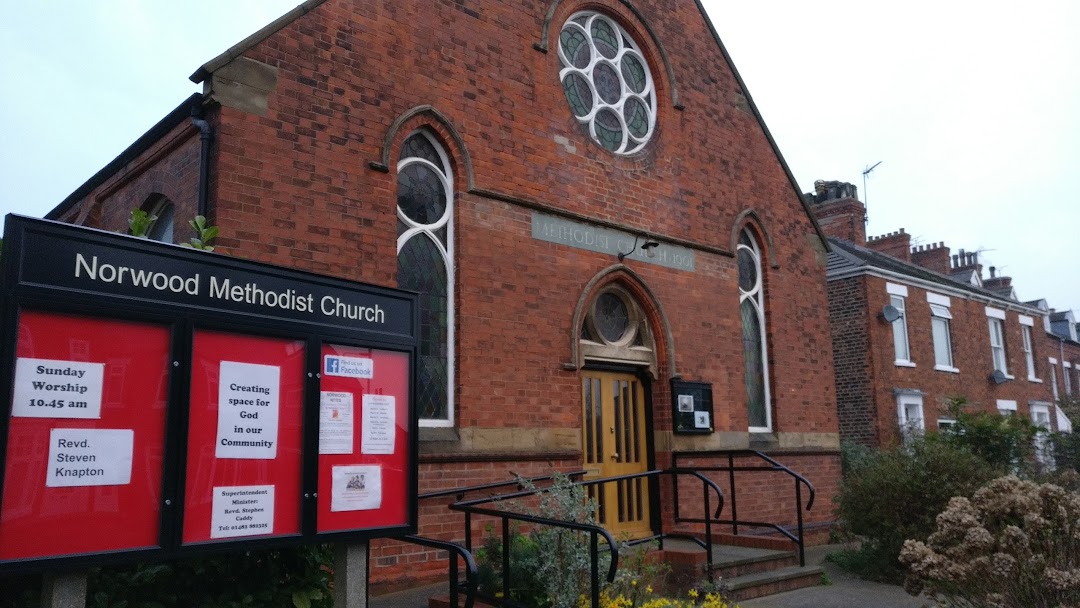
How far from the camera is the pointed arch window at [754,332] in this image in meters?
13.5

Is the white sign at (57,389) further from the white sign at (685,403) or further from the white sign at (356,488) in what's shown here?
the white sign at (685,403)

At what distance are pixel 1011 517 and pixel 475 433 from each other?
16.6 feet

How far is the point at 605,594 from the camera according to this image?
251 inches

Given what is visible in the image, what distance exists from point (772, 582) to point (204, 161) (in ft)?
22.7

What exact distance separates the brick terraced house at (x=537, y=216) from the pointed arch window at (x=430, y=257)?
0.03 metres

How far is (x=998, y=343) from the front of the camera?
2373 centimetres

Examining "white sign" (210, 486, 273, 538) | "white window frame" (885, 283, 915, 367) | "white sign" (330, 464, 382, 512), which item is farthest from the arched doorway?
"white window frame" (885, 283, 915, 367)

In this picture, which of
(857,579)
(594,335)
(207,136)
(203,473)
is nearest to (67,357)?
(203,473)

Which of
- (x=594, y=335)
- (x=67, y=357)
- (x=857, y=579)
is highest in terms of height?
(x=594, y=335)

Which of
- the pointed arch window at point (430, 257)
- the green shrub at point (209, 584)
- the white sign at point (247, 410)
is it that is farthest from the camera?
the pointed arch window at point (430, 257)

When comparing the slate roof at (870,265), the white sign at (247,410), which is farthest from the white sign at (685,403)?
the white sign at (247,410)

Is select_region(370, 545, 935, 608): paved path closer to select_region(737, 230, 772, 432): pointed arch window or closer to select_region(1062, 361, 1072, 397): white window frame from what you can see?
select_region(737, 230, 772, 432): pointed arch window

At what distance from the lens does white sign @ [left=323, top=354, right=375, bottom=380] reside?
15.2 ft

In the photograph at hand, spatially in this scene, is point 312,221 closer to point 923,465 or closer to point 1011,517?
point 1011,517
